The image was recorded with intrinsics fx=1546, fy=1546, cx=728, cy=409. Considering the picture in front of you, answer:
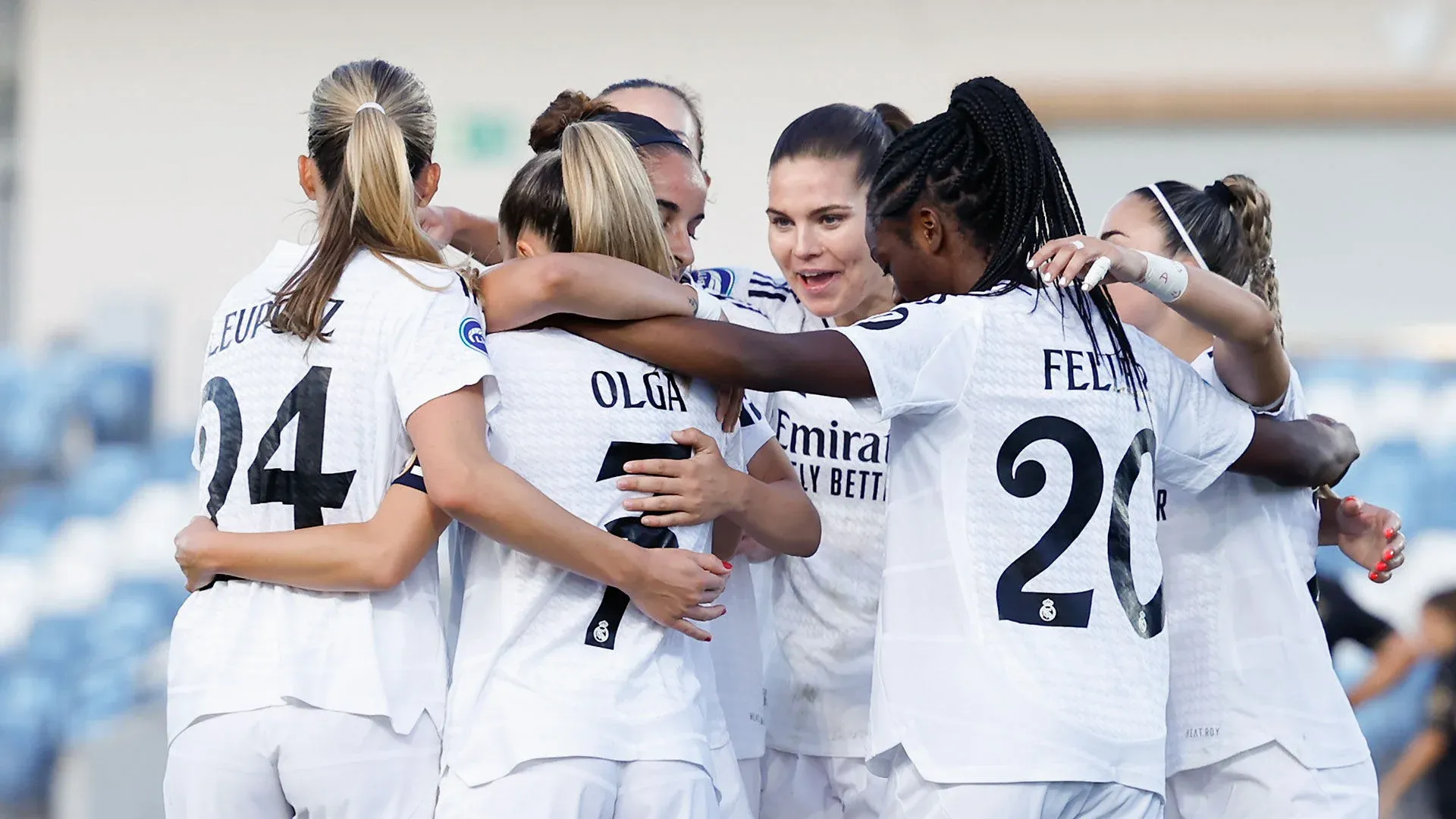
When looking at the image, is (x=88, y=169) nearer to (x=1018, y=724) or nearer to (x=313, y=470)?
(x=313, y=470)

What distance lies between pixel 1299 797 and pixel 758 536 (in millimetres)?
925

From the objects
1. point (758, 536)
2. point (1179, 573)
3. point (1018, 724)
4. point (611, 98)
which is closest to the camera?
point (1018, 724)

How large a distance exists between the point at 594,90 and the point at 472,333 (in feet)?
23.0

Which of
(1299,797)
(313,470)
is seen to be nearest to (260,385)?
(313,470)

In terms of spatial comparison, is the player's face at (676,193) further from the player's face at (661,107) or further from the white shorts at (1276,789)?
the white shorts at (1276,789)

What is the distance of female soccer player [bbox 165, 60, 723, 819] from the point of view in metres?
1.96

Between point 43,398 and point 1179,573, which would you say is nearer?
point 1179,573

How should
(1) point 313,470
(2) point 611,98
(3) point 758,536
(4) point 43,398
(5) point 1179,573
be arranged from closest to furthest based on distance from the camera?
1. (1) point 313,470
2. (3) point 758,536
3. (5) point 1179,573
4. (2) point 611,98
5. (4) point 43,398

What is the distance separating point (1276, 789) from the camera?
2.38 metres

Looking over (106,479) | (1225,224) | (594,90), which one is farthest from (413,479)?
(594,90)

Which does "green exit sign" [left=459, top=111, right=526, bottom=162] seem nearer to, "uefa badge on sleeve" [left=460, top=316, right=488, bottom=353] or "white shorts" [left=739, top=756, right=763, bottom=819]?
"white shorts" [left=739, top=756, right=763, bottom=819]

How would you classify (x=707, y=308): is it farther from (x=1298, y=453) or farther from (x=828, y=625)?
(x=1298, y=453)

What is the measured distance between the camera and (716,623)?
2.50 meters

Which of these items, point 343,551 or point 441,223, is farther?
point 441,223
